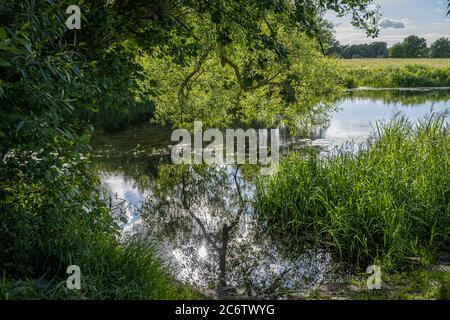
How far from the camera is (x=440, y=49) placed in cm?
7100

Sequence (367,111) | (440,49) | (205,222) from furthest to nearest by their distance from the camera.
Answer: (440,49)
(367,111)
(205,222)

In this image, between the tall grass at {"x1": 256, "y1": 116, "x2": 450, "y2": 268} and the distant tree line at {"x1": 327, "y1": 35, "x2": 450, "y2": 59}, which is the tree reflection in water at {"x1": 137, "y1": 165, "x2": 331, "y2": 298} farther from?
the distant tree line at {"x1": 327, "y1": 35, "x2": 450, "y2": 59}

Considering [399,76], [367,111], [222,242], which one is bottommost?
[222,242]

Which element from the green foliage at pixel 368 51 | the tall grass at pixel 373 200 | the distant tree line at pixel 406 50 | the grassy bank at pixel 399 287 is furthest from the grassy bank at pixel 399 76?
the grassy bank at pixel 399 287

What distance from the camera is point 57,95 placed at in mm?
3242

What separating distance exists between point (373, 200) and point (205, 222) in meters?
3.76

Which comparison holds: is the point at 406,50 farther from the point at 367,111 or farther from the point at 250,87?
the point at 250,87

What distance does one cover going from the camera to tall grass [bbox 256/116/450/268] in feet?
22.2

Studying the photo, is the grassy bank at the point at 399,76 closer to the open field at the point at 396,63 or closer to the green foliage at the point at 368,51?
the open field at the point at 396,63

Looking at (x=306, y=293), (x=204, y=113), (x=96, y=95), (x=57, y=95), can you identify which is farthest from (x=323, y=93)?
(x=57, y=95)

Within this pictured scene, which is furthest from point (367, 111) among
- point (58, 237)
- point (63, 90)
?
point (63, 90)

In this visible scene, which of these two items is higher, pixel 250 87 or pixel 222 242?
pixel 250 87

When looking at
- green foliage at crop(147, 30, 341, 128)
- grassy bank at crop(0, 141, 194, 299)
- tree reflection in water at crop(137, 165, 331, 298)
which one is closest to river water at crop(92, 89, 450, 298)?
tree reflection in water at crop(137, 165, 331, 298)
